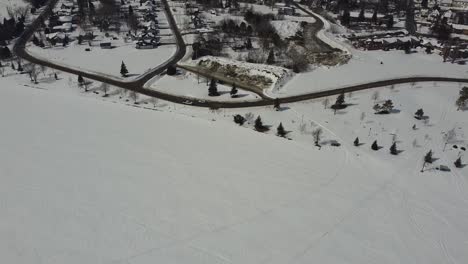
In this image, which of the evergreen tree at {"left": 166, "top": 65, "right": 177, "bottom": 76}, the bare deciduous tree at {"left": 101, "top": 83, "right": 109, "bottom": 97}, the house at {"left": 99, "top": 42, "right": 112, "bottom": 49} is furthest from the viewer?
the house at {"left": 99, "top": 42, "right": 112, "bottom": 49}

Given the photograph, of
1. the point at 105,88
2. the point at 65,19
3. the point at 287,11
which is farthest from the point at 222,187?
the point at 65,19

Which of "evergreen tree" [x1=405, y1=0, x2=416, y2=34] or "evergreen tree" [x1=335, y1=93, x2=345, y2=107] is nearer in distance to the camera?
"evergreen tree" [x1=335, y1=93, x2=345, y2=107]

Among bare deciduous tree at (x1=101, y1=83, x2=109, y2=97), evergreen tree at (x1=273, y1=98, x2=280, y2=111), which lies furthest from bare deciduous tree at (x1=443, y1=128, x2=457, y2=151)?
bare deciduous tree at (x1=101, y1=83, x2=109, y2=97)

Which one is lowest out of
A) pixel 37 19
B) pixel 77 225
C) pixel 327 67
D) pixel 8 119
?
pixel 77 225

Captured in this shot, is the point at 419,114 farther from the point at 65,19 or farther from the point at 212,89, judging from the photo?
the point at 65,19

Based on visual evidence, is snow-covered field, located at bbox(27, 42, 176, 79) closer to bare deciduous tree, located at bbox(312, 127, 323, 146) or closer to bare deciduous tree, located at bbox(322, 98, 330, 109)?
bare deciduous tree, located at bbox(322, 98, 330, 109)

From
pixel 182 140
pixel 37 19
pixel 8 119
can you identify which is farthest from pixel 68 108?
pixel 37 19

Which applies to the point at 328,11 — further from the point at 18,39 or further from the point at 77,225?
the point at 77,225
